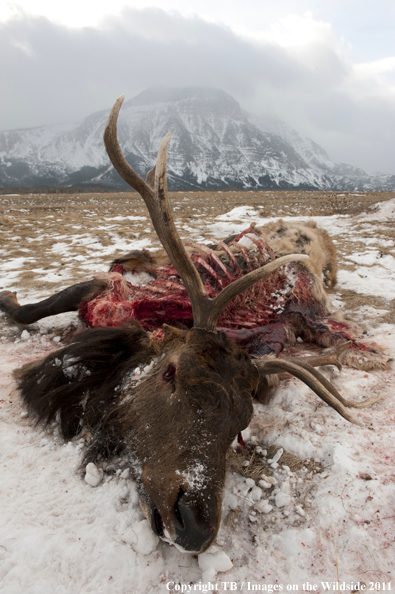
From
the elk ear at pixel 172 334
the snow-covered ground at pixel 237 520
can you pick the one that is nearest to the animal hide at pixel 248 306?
the elk ear at pixel 172 334

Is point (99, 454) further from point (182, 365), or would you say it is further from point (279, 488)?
point (279, 488)

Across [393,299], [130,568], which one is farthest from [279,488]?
[393,299]

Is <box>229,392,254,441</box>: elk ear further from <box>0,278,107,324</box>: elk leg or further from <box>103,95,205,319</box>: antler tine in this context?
<box>0,278,107,324</box>: elk leg

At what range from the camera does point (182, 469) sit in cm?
155

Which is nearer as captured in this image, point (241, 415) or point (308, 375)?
point (241, 415)

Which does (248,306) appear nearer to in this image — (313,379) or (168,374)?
(313,379)

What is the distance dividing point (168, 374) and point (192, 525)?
3.07ft

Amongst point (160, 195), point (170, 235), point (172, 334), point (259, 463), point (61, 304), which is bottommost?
point (259, 463)

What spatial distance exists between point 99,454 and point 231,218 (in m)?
13.4

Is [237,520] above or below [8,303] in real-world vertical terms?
below

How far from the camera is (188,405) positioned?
6.05 feet

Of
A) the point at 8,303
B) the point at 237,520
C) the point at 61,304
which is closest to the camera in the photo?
the point at 237,520

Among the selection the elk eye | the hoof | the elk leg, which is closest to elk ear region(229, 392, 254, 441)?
the elk eye

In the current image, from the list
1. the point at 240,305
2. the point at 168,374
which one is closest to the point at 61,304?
the point at 168,374
